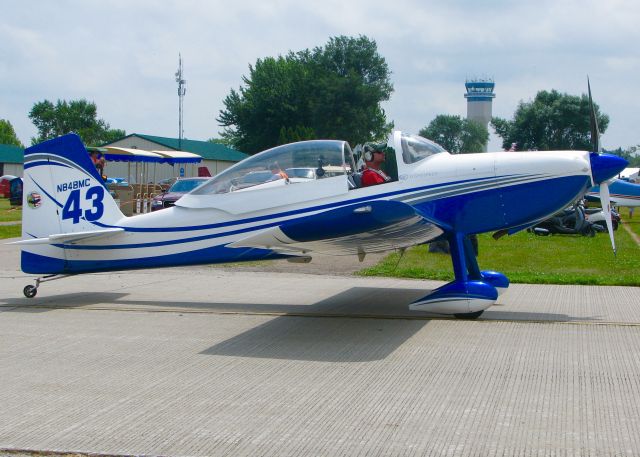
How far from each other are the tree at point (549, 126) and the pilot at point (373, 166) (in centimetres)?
3970

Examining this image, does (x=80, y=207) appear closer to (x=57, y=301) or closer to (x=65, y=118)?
(x=57, y=301)

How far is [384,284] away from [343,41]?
219 feet

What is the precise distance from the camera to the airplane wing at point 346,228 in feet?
22.9

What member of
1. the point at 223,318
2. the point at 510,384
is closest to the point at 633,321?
the point at 510,384

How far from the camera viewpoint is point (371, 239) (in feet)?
25.7

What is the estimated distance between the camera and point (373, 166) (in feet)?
28.7

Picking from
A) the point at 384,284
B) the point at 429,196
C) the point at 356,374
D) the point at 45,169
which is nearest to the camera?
the point at 356,374

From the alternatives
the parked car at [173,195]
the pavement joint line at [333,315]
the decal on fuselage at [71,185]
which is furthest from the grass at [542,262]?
the parked car at [173,195]

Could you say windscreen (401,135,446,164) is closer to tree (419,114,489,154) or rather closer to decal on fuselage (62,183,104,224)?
decal on fuselage (62,183,104,224)

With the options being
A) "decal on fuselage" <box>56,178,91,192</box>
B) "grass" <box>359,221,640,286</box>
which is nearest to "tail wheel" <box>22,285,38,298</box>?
"decal on fuselage" <box>56,178,91,192</box>

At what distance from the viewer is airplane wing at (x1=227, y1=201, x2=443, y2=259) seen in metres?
6.99

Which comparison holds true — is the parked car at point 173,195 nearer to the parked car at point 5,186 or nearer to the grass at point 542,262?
the grass at point 542,262

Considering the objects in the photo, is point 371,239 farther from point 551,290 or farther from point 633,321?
point 551,290

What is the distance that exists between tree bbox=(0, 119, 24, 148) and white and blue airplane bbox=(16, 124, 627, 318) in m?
144
